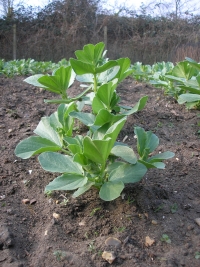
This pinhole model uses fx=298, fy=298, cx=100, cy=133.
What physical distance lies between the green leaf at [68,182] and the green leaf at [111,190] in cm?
8

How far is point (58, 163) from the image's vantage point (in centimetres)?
117

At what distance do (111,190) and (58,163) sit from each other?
0.25 metres

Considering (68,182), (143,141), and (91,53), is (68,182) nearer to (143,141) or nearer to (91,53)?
(143,141)

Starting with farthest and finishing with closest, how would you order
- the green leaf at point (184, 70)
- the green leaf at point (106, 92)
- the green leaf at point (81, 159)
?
1. the green leaf at point (184, 70)
2. the green leaf at point (106, 92)
3. the green leaf at point (81, 159)

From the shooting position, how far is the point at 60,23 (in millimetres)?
16016

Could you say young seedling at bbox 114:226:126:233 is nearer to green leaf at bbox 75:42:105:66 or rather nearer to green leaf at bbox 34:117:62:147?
green leaf at bbox 34:117:62:147

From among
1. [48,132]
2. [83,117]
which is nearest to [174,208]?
[83,117]

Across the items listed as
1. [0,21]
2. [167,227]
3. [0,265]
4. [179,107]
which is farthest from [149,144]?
[0,21]

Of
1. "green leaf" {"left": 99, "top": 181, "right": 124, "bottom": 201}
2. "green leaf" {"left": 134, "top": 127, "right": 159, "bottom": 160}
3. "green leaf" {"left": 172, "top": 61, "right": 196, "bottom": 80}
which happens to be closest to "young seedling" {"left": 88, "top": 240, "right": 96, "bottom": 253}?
"green leaf" {"left": 99, "top": 181, "right": 124, "bottom": 201}

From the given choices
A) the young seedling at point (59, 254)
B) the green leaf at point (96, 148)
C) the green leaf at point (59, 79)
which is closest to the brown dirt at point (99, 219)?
the young seedling at point (59, 254)

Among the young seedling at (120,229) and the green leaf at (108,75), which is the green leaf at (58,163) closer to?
the young seedling at (120,229)

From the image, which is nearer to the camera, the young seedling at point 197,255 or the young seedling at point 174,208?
the young seedling at point 197,255

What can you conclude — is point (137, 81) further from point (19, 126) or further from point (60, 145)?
point (60, 145)

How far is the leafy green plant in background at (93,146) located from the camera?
1073 millimetres
